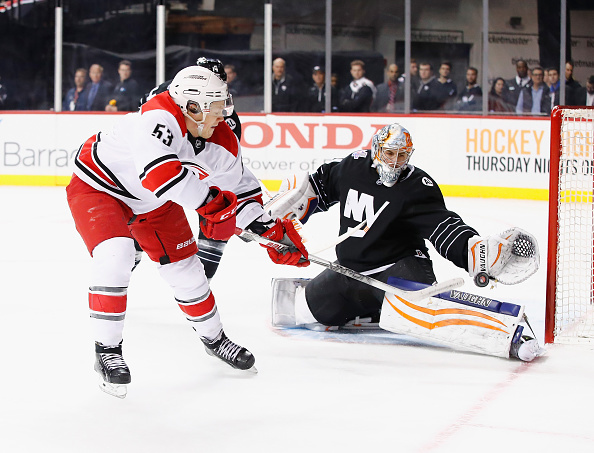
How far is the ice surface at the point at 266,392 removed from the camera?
6.85 feet

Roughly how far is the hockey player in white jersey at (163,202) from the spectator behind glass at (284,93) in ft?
19.9

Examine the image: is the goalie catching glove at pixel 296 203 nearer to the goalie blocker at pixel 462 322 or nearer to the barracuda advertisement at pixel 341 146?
the goalie blocker at pixel 462 322

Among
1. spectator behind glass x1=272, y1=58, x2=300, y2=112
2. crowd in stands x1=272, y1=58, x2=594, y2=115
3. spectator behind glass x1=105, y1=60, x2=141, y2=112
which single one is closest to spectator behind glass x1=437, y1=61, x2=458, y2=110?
crowd in stands x1=272, y1=58, x2=594, y2=115

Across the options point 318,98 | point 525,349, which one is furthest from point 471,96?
point 525,349

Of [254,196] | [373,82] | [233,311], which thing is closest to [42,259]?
[233,311]

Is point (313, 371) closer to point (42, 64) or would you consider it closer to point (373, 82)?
point (373, 82)

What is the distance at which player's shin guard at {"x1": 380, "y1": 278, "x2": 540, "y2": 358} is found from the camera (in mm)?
2807

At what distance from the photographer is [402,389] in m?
A: 2.52

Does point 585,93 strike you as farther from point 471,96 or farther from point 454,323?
point 454,323

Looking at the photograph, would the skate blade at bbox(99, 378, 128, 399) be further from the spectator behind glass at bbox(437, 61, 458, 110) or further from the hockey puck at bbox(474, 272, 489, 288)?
the spectator behind glass at bbox(437, 61, 458, 110)

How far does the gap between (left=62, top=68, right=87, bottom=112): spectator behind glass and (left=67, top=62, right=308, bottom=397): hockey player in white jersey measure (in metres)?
6.62

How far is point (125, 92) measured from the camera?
918 cm

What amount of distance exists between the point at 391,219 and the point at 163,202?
2.79 ft

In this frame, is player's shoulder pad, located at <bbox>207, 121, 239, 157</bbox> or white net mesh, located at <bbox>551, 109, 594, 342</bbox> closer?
player's shoulder pad, located at <bbox>207, 121, 239, 157</bbox>
